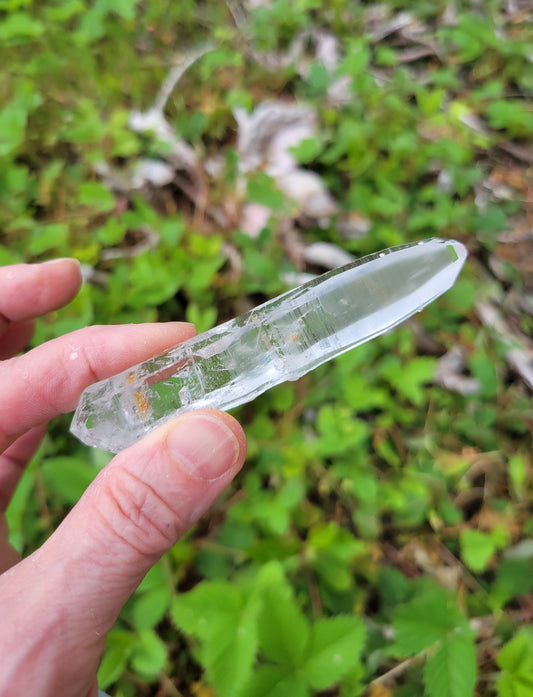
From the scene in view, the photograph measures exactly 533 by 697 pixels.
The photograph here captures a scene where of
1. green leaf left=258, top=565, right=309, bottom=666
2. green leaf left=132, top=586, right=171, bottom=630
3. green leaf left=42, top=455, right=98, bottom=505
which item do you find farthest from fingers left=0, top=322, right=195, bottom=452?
green leaf left=258, top=565, right=309, bottom=666

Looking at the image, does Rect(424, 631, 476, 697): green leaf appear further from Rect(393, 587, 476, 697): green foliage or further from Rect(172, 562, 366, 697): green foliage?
Rect(172, 562, 366, 697): green foliage

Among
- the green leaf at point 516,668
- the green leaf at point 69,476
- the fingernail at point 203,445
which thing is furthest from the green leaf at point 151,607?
the green leaf at point 516,668

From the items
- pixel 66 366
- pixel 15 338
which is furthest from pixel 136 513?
pixel 15 338

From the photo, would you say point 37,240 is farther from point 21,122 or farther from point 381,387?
point 381,387

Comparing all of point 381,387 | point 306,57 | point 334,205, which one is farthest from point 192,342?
point 306,57

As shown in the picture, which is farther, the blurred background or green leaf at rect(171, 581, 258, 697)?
the blurred background

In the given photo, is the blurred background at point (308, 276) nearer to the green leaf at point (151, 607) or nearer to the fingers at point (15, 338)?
the green leaf at point (151, 607)
